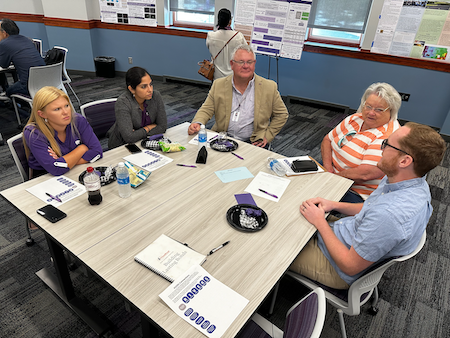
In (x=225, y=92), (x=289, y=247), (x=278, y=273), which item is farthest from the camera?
(x=225, y=92)

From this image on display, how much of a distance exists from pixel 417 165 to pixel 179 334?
118 centimetres

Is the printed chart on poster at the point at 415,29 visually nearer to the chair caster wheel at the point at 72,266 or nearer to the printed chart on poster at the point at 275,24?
the printed chart on poster at the point at 275,24

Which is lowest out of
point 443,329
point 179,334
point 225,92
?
point 443,329

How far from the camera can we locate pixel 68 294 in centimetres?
182

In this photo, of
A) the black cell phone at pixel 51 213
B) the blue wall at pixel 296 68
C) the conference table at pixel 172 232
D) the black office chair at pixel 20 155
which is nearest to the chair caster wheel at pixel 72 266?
the conference table at pixel 172 232

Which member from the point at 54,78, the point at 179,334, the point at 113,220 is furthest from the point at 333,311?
the point at 54,78

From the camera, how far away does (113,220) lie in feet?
4.75

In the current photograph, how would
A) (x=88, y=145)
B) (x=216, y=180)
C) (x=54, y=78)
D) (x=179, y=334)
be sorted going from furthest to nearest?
(x=54, y=78), (x=88, y=145), (x=216, y=180), (x=179, y=334)

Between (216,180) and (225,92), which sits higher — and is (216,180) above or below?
below

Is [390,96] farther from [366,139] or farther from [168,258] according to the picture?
[168,258]

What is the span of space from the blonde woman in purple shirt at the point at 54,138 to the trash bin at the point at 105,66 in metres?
4.82

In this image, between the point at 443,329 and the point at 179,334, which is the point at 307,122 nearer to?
the point at 443,329

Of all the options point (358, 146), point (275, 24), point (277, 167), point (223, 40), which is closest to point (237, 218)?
point (277, 167)

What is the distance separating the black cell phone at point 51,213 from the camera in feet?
4.61
